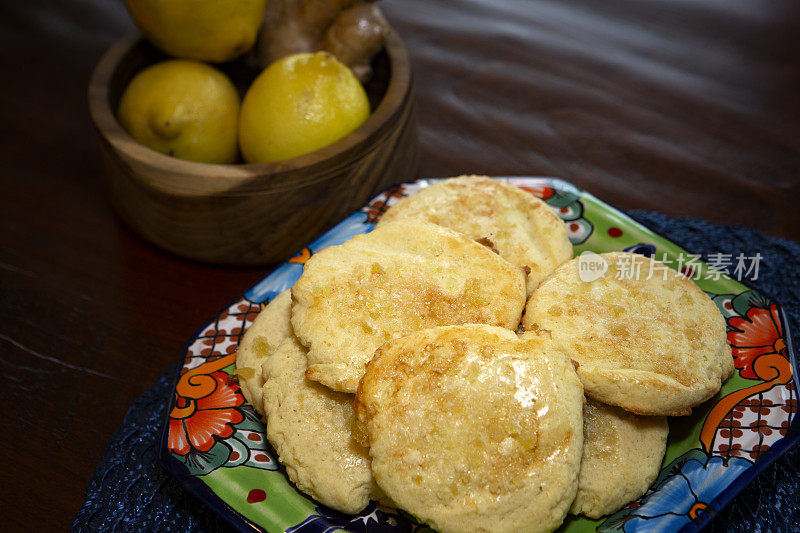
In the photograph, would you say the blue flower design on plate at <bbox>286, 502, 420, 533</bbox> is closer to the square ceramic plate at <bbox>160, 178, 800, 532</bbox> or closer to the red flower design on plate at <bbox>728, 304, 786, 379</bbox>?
the square ceramic plate at <bbox>160, 178, 800, 532</bbox>

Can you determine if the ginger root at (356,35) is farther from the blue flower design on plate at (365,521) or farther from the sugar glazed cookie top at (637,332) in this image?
the blue flower design on plate at (365,521)

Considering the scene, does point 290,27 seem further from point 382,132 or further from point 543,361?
point 543,361

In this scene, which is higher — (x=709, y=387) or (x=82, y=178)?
(x=709, y=387)

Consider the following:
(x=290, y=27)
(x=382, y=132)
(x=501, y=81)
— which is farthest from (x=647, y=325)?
(x=501, y=81)

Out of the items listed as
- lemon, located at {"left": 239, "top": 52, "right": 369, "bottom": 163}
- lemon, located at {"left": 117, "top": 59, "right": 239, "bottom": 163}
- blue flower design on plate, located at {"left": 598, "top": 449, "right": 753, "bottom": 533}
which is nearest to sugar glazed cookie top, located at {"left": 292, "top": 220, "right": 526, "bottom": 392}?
blue flower design on plate, located at {"left": 598, "top": 449, "right": 753, "bottom": 533}

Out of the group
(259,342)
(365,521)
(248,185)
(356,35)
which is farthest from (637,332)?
(356,35)
